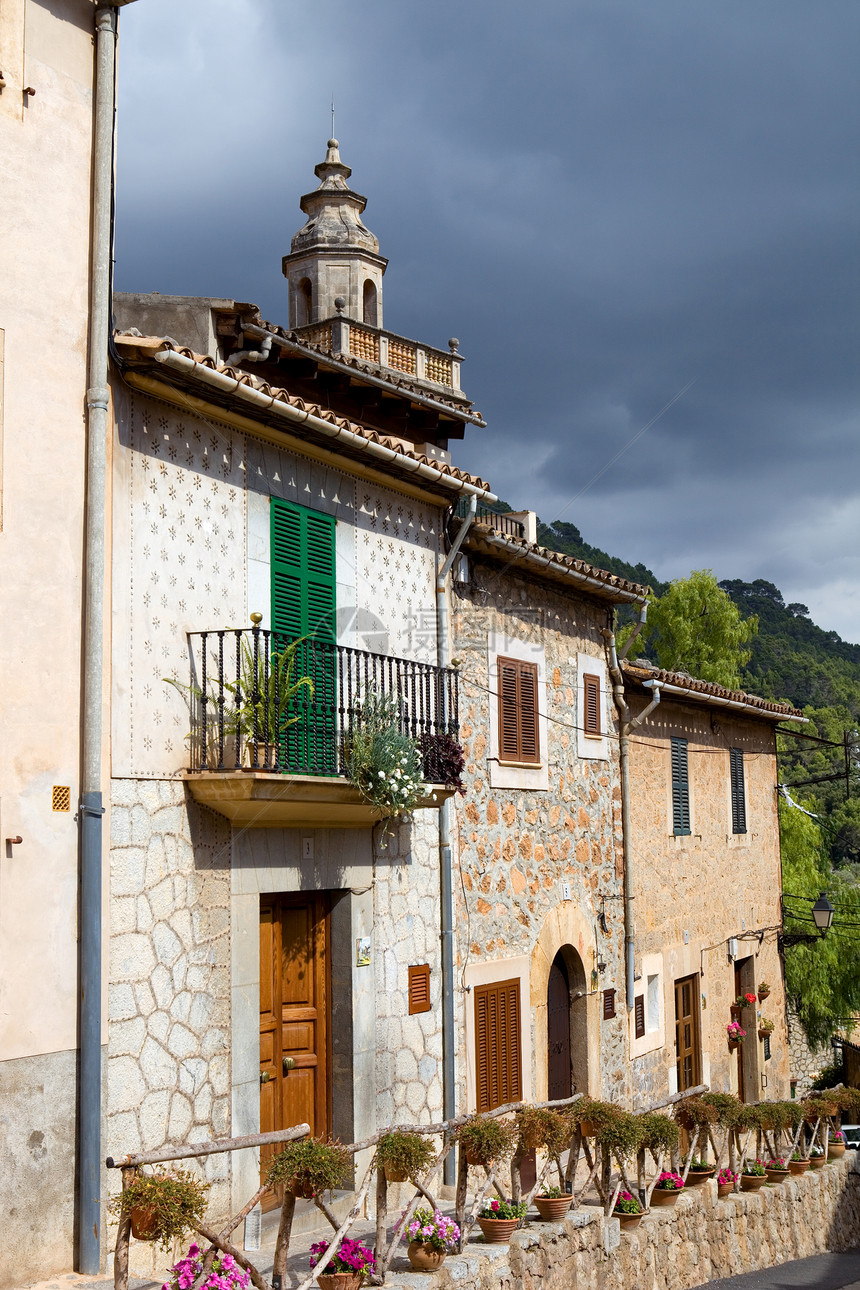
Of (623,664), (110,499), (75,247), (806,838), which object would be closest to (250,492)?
(110,499)

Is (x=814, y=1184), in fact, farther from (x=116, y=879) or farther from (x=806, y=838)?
(x=806, y=838)

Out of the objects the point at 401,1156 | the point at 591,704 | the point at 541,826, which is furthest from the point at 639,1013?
the point at 401,1156

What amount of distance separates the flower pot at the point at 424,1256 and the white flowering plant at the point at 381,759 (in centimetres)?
337

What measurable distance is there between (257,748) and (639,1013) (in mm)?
9596

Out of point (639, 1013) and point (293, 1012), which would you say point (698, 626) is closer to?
point (639, 1013)

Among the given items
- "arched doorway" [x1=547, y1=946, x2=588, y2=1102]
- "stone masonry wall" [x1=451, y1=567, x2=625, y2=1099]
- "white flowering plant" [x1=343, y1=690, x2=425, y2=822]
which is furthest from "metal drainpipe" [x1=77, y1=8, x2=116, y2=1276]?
"arched doorway" [x1=547, y1=946, x2=588, y2=1102]

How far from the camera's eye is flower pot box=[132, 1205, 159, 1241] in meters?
6.71

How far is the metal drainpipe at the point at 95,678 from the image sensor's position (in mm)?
8086

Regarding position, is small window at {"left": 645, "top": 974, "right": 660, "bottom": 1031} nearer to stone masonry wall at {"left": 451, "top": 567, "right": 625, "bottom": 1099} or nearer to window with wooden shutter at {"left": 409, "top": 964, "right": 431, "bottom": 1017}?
stone masonry wall at {"left": 451, "top": 567, "right": 625, "bottom": 1099}

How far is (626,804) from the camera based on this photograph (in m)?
16.8

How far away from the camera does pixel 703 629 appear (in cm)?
3947

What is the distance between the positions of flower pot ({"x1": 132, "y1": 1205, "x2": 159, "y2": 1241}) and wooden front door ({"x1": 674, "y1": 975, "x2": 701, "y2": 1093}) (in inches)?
513

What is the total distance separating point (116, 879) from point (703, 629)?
107ft

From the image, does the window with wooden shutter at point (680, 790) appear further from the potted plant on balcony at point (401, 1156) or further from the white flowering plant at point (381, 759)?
the potted plant on balcony at point (401, 1156)
